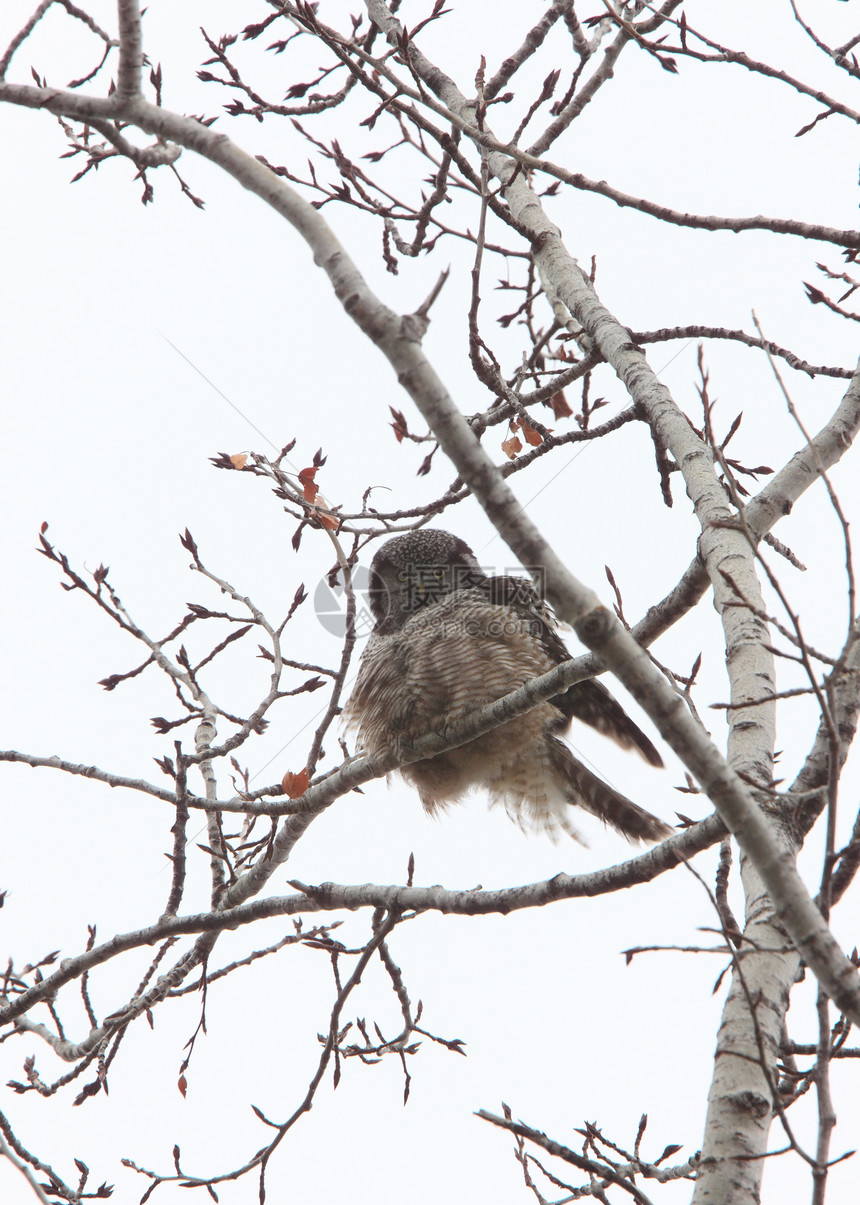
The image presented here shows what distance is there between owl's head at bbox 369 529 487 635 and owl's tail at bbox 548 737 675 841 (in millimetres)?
1103

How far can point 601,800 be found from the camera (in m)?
4.51

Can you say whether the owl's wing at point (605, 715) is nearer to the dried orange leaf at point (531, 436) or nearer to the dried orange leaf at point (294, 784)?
the dried orange leaf at point (531, 436)

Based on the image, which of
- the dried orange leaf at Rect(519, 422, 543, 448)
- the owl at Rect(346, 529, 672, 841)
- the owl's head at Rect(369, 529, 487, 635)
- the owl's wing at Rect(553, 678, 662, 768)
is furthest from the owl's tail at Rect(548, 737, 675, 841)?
the dried orange leaf at Rect(519, 422, 543, 448)

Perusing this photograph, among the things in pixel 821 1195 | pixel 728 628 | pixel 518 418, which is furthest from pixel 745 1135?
pixel 518 418

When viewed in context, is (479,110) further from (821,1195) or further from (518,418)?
(821,1195)

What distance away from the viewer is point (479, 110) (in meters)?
3.23

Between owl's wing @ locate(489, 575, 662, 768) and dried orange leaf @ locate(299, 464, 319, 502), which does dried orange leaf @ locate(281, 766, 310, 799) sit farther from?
owl's wing @ locate(489, 575, 662, 768)

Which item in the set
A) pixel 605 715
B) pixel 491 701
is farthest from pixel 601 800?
pixel 491 701

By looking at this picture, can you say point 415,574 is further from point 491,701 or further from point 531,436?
point 531,436

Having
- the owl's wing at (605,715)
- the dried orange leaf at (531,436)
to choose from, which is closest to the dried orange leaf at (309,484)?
the dried orange leaf at (531,436)

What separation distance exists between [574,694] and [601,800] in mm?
485

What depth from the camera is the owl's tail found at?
428cm

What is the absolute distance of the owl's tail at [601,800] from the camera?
428 centimetres

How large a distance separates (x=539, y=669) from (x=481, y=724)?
114 centimetres
